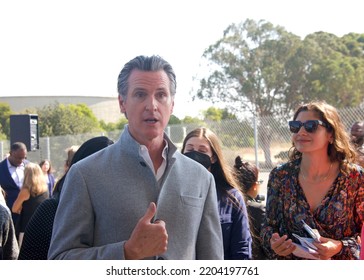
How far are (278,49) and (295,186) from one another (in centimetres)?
1140

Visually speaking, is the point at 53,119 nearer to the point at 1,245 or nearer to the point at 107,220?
the point at 1,245

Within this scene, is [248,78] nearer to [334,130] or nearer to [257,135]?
[257,135]

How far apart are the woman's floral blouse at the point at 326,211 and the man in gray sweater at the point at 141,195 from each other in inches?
23.3

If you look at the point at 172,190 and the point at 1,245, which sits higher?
the point at 172,190

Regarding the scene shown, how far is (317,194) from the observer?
239 centimetres

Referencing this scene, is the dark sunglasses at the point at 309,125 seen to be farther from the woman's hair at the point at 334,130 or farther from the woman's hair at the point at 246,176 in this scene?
the woman's hair at the point at 246,176

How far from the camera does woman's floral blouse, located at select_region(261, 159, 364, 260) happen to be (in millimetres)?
2326

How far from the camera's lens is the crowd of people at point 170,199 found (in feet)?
5.48

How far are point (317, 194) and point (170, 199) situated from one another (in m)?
0.86

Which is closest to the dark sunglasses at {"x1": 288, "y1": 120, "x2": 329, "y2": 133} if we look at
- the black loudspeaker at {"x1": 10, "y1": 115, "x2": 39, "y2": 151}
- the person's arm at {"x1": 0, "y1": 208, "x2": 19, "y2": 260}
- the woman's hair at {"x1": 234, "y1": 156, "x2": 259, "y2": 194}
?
the woman's hair at {"x1": 234, "y1": 156, "x2": 259, "y2": 194}

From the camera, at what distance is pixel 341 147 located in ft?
8.06

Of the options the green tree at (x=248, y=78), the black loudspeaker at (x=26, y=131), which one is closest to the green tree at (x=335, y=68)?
the green tree at (x=248, y=78)
